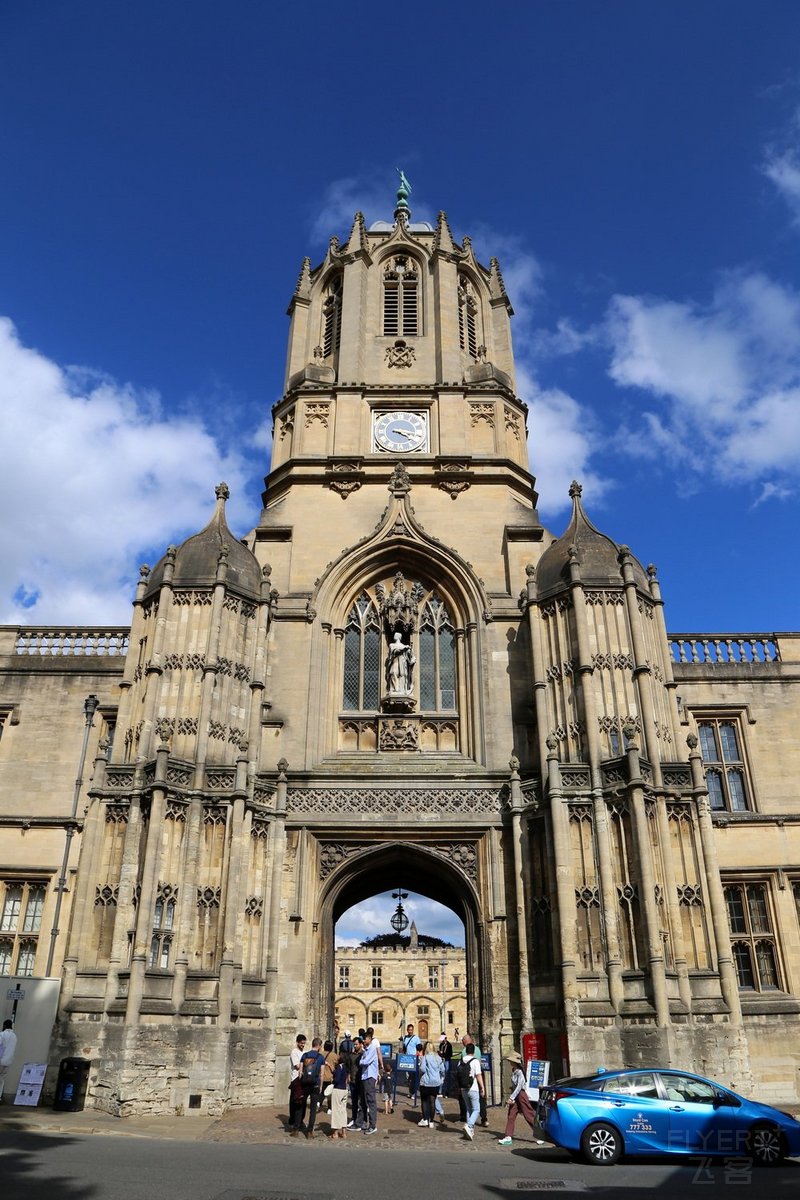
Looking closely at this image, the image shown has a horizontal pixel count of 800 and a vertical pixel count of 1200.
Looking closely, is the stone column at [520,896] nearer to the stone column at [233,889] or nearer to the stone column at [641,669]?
the stone column at [641,669]

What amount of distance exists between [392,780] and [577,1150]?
9386 mm

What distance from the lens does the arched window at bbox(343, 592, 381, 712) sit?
878 inches

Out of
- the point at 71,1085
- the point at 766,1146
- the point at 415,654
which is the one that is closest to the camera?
the point at 766,1146

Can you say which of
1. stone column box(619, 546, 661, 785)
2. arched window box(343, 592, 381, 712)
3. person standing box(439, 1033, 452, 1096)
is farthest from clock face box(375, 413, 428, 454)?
person standing box(439, 1033, 452, 1096)

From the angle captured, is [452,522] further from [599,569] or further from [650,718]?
[650,718]

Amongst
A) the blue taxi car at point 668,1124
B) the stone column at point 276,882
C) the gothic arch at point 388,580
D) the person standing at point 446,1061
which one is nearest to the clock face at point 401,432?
the gothic arch at point 388,580

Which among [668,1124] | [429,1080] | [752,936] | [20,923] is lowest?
[668,1124]

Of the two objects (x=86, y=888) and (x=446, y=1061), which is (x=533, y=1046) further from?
(x=86, y=888)

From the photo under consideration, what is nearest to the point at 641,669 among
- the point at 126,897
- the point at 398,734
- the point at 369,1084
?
the point at 398,734

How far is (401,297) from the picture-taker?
29.5 meters

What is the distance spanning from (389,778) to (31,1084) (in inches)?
Result: 339

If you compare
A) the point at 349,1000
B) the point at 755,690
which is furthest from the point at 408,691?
the point at 349,1000

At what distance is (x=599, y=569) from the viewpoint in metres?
20.9

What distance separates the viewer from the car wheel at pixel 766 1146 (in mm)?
11625
